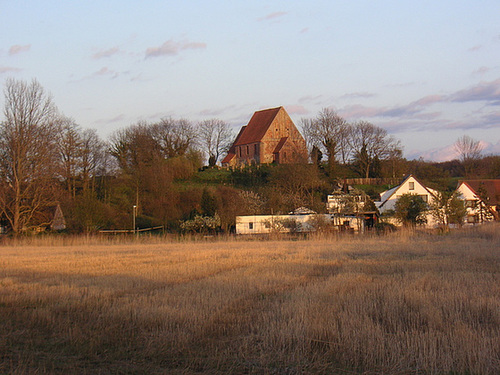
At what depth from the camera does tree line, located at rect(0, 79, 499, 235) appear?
3966cm

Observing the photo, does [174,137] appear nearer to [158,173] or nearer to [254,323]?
[158,173]

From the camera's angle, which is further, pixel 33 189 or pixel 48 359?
pixel 33 189

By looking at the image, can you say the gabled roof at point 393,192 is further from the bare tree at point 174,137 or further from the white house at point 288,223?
the bare tree at point 174,137

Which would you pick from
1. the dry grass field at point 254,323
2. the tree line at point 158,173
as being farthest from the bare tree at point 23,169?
the dry grass field at point 254,323

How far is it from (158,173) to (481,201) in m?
34.7

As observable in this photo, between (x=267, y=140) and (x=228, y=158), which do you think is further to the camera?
(x=228, y=158)

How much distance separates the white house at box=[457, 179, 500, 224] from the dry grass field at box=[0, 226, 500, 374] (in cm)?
3875

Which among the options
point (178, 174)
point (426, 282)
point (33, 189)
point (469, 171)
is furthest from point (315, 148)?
point (426, 282)

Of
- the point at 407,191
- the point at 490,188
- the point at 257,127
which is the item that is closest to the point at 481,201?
the point at 407,191

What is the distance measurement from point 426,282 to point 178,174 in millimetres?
57947

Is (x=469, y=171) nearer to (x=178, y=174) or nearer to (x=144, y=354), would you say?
(x=178, y=174)

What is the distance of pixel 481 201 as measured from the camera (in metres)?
49.8

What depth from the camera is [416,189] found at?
5631cm

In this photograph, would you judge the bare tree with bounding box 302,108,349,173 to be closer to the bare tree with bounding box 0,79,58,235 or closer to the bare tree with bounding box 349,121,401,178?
the bare tree with bounding box 349,121,401,178
